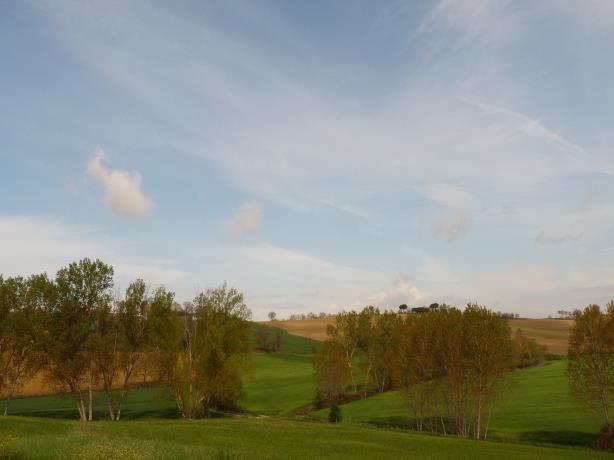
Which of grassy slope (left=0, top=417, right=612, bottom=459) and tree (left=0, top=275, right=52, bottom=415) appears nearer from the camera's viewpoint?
grassy slope (left=0, top=417, right=612, bottom=459)

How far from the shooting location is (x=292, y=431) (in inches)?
1665

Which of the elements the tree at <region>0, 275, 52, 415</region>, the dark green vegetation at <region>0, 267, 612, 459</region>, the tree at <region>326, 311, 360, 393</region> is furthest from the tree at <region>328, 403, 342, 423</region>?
the tree at <region>0, 275, 52, 415</region>

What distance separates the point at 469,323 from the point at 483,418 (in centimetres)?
1622

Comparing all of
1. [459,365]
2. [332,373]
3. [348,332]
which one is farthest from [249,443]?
[348,332]

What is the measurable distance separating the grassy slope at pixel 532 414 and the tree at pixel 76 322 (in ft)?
101

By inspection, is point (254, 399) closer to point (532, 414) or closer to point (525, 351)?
point (532, 414)

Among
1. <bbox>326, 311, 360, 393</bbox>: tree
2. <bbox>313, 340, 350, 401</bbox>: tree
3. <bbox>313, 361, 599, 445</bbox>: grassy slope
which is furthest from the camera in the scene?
<bbox>326, 311, 360, 393</bbox>: tree

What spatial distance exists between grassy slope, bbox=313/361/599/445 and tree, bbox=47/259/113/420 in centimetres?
3091

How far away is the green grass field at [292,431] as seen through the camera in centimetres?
2353

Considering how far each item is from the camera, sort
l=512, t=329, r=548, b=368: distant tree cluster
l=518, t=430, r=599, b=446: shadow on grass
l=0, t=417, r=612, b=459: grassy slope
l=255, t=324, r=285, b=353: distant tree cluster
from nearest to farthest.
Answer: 1. l=0, t=417, r=612, b=459: grassy slope
2. l=518, t=430, r=599, b=446: shadow on grass
3. l=512, t=329, r=548, b=368: distant tree cluster
4. l=255, t=324, r=285, b=353: distant tree cluster

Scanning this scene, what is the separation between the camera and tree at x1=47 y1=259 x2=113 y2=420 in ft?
207

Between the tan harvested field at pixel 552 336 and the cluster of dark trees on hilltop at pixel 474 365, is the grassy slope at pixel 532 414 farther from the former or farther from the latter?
the tan harvested field at pixel 552 336

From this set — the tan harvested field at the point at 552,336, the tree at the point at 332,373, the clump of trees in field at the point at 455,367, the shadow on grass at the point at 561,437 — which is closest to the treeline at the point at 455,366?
the clump of trees in field at the point at 455,367

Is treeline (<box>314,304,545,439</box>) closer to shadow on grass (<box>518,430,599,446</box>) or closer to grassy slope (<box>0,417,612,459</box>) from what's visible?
shadow on grass (<box>518,430,599,446</box>)
